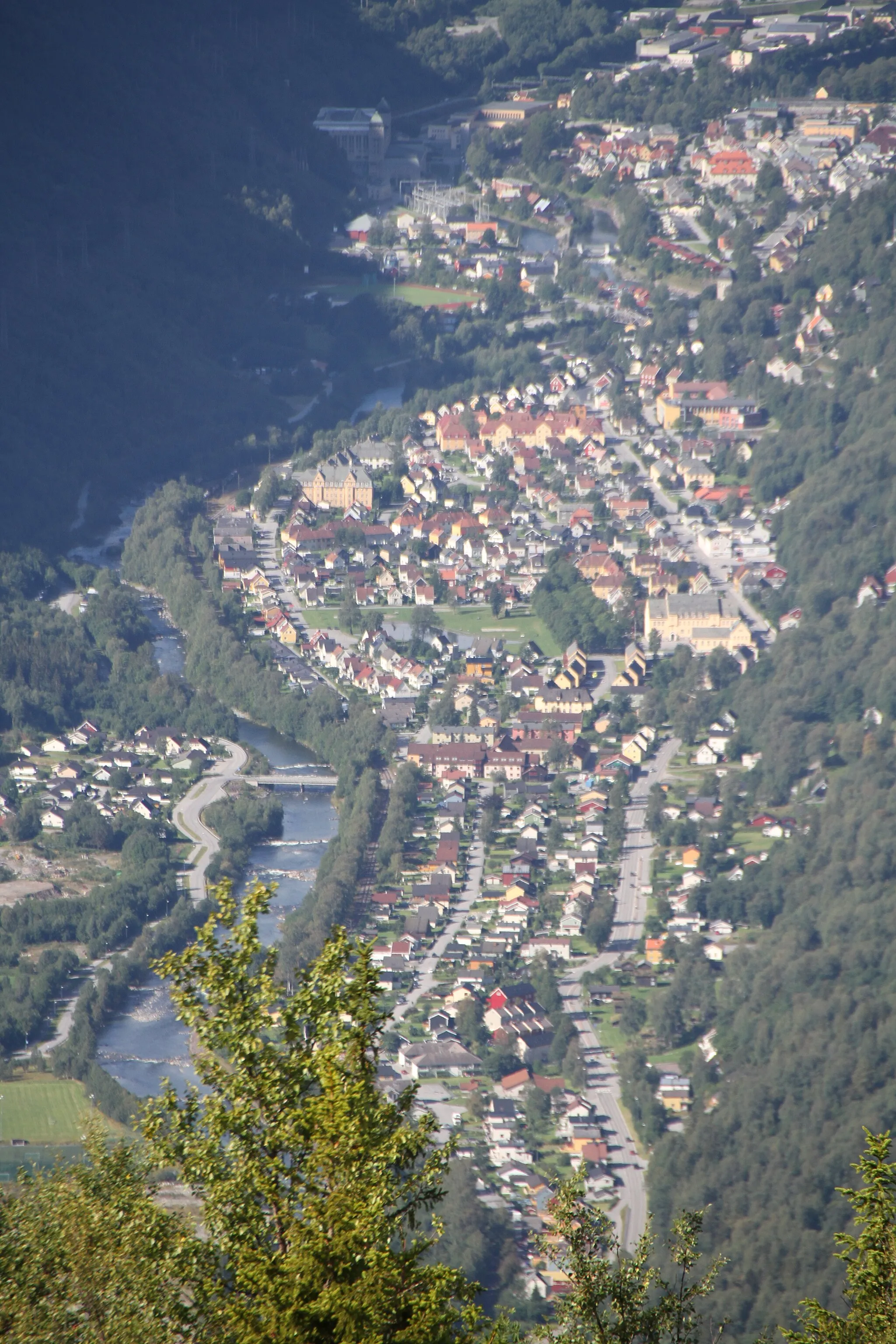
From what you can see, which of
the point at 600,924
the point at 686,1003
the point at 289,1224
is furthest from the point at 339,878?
the point at 289,1224

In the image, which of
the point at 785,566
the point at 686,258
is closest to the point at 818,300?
the point at 686,258

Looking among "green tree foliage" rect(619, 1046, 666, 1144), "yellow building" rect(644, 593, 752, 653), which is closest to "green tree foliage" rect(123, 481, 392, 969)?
→ "green tree foliage" rect(619, 1046, 666, 1144)

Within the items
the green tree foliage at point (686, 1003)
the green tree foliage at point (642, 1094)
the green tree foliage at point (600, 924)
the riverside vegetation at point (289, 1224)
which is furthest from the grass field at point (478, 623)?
the riverside vegetation at point (289, 1224)

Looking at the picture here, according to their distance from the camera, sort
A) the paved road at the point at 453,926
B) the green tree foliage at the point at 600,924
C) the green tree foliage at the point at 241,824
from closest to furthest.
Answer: the paved road at the point at 453,926 < the green tree foliage at the point at 600,924 < the green tree foliage at the point at 241,824

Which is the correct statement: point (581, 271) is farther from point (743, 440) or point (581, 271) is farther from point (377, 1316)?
point (377, 1316)

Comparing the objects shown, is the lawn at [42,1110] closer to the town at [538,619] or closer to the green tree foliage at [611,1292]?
the town at [538,619]

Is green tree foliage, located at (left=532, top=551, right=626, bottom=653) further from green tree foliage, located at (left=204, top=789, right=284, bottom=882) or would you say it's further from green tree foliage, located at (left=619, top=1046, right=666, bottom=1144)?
green tree foliage, located at (left=619, top=1046, right=666, bottom=1144)

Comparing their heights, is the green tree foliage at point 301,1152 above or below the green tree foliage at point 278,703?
below
